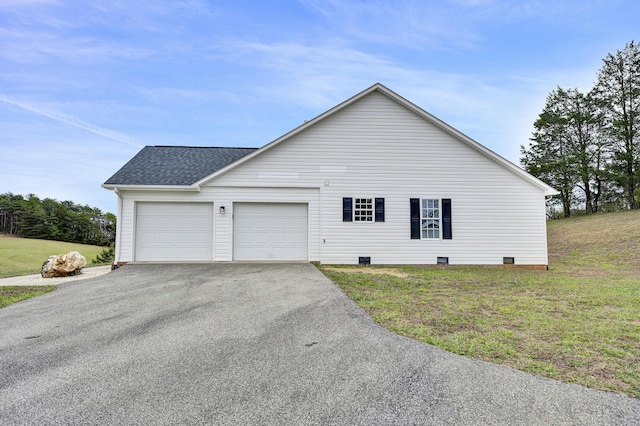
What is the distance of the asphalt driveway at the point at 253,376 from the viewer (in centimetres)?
247

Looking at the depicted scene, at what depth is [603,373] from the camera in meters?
3.12

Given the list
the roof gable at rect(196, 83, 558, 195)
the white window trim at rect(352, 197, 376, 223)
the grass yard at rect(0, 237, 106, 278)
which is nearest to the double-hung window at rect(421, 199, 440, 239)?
the white window trim at rect(352, 197, 376, 223)

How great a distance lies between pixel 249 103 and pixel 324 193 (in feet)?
34.8

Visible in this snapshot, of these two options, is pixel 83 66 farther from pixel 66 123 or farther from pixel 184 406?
pixel 184 406

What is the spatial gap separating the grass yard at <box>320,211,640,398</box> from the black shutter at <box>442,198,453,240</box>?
147 centimetres

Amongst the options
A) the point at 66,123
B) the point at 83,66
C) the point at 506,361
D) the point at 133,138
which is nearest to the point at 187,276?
the point at 506,361

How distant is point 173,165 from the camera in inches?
532

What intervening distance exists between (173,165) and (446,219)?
10.9m

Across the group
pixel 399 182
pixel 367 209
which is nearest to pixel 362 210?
pixel 367 209

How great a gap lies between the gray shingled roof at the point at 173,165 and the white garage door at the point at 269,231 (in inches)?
91.3

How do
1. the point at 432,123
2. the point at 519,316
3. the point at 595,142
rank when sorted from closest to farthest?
the point at 519,316, the point at 432,123, the point at 595,142

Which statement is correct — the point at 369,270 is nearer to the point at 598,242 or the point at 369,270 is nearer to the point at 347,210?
the point at 347,210

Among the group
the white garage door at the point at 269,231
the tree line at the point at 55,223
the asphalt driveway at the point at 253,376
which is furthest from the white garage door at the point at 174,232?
the tree line at the point at 55,223

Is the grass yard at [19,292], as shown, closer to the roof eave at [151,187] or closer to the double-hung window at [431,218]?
the roof eave at [151,187]
